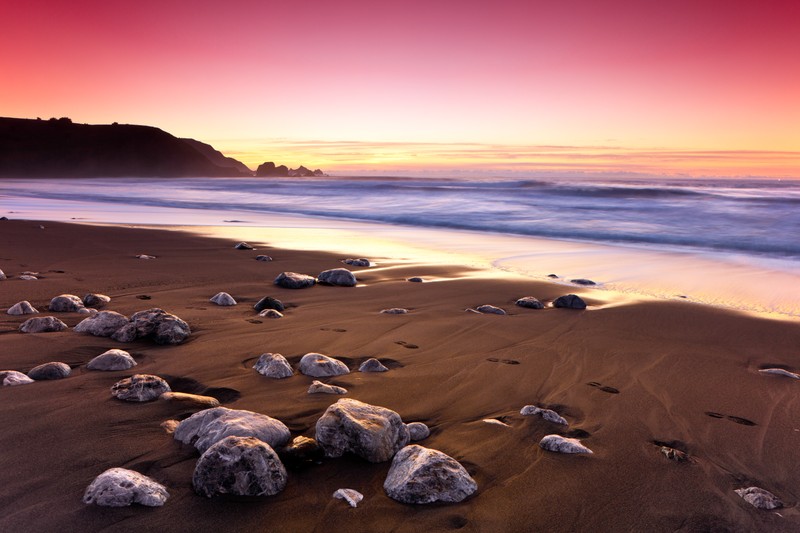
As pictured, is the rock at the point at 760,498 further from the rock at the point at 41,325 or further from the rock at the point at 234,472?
the rock at the point at 41,325

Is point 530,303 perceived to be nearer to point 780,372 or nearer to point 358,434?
point 780,372

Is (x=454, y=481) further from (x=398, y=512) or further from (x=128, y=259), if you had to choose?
(x=128, y=259)

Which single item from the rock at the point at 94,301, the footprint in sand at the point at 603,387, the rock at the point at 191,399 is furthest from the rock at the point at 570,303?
the rock at the point at 94,301

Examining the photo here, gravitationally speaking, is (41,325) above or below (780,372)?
above

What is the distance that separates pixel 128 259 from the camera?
7.67 meters

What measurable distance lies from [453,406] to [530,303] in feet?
8.94

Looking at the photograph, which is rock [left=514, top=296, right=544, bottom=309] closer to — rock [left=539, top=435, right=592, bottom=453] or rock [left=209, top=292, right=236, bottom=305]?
rock [left=209, top=292, right=236, bottom=305]

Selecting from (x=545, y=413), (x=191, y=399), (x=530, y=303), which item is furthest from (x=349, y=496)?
(x=530, y=303)

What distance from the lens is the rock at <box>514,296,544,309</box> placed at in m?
5.58

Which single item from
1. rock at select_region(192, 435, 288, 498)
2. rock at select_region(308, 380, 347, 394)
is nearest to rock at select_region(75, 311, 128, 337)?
rock at select_region(308, 380, 347, 394)

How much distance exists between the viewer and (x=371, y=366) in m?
3.54

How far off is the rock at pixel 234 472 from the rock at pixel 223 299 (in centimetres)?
314

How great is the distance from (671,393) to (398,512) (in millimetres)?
2157

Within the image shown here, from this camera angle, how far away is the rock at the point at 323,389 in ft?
10.1
